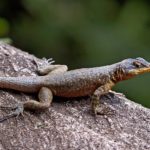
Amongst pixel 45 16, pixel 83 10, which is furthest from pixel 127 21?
pixel 45 16

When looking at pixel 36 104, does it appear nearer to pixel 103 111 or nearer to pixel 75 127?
pixel 75 127

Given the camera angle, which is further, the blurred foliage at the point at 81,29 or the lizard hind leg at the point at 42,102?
the blurred foliage at the point at 81,29

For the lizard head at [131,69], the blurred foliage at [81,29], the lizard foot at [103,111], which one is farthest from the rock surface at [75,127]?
the blurred foliage at [81,29]

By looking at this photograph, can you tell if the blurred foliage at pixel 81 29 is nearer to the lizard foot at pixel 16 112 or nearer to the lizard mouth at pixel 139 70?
the lizard mouth at pixel 139 70

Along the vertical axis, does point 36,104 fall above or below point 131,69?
below

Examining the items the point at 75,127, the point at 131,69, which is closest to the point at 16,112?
the point at 75,127

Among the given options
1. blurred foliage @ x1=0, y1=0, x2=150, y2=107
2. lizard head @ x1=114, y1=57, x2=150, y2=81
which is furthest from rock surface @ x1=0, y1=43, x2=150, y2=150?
blurred foliage @ x1=0, y1=0, x2=150, y2=107

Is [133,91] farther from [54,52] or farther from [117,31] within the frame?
[54,52]

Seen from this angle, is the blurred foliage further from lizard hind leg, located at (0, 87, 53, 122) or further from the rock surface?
lizard hind leg, located at (0, 87, 53, 122)
